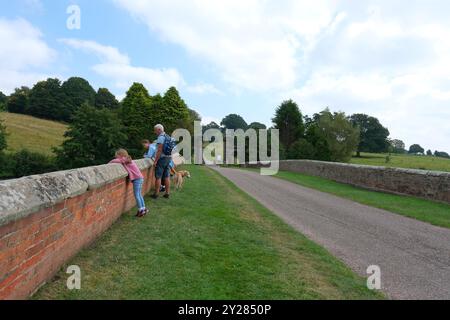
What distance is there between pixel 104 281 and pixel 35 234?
35.7 inches

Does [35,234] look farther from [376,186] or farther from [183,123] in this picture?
[183,123]

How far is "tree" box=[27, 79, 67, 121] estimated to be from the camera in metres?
85.9

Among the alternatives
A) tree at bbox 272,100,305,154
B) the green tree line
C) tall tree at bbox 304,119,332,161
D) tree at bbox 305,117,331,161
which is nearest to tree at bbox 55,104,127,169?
the green tree line

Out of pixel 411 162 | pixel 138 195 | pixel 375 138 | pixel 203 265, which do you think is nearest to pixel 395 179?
pixel 138 195

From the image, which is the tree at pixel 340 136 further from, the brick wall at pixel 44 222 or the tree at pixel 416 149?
the tree at pixel 416 149

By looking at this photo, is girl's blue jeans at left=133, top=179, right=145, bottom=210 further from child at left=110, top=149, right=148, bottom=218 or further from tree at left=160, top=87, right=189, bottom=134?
tree at left=160, top=87, right=189, bottom=134

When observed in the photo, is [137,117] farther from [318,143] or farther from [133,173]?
[133,173]

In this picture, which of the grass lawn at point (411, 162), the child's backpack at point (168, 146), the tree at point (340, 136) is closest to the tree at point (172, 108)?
the tree at point (340, 136)

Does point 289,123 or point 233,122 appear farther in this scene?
point 233,122

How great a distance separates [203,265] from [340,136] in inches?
2164

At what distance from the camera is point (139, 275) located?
161 inches

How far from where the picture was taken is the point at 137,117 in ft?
186

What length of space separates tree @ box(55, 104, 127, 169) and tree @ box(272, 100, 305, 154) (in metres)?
30.1
